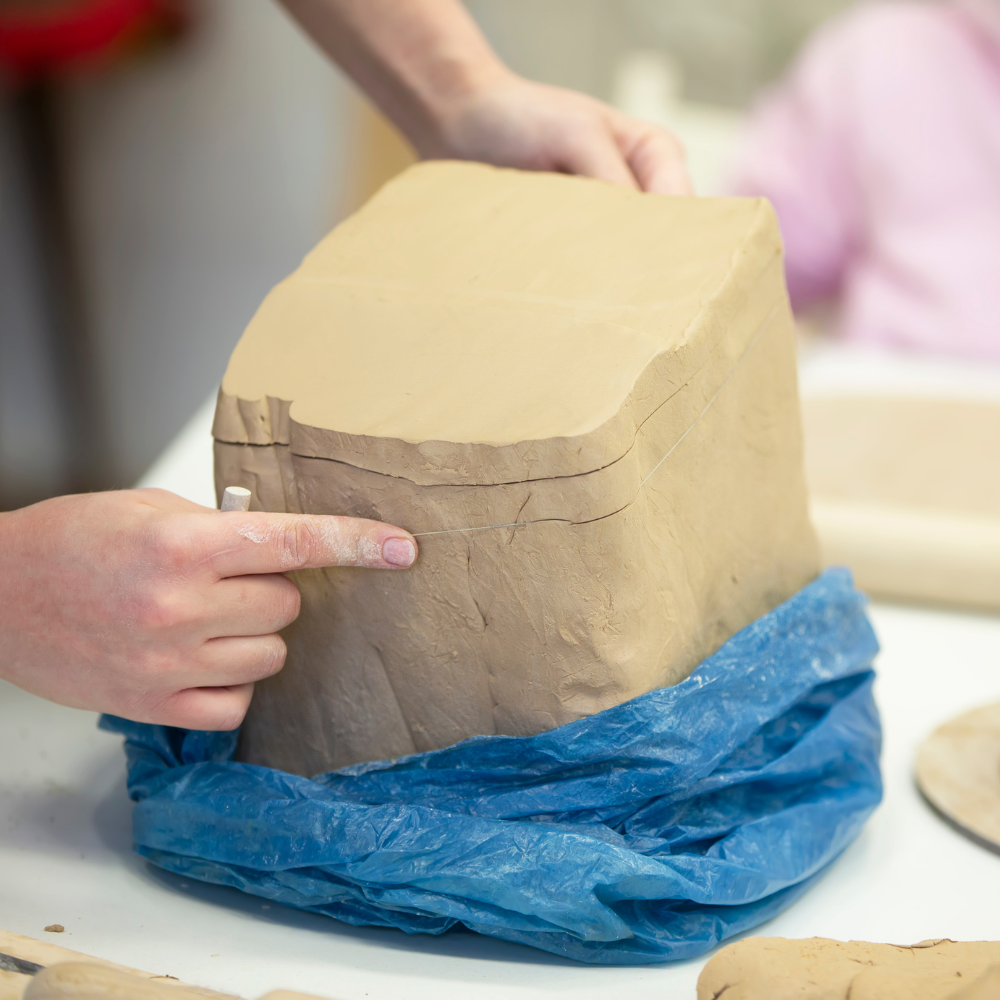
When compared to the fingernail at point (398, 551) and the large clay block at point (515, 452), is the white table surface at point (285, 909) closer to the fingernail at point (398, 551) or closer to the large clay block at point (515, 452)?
the large clay block at point (515, 452)

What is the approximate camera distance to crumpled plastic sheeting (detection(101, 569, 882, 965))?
28.5 inches

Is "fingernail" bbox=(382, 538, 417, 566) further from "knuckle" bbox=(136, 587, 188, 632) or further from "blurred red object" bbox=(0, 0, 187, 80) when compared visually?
"blurred red object" bbox=(0, 0, 187, 80)

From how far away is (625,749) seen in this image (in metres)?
0.75

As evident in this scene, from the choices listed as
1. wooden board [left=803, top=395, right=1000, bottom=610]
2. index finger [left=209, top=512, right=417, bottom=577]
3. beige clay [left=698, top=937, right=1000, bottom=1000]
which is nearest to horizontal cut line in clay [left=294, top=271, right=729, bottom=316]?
index finger [left=209, top=512, right=417, bottom=577]

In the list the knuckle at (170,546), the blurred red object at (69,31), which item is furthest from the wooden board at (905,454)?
the blurred red object at (69,31)

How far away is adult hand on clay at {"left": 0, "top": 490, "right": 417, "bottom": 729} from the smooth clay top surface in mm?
88

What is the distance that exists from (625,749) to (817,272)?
1576 millimetres

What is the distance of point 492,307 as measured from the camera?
825 mm

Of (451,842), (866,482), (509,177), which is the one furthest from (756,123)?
(451,842)

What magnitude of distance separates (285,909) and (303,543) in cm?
28

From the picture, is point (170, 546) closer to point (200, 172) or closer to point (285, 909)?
point (285, 909)

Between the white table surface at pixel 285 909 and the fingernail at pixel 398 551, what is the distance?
27 cm

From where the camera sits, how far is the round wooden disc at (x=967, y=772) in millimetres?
905

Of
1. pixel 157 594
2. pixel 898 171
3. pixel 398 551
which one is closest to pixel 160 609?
pixel 157 594
